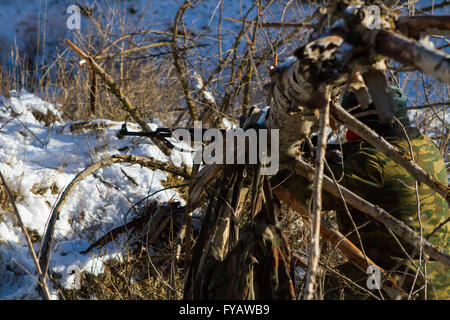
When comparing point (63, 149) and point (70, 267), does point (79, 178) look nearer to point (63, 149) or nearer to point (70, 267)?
point (70, 267)

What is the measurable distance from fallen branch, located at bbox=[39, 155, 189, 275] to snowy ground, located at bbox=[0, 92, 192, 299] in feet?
0.67

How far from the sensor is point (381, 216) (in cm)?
189

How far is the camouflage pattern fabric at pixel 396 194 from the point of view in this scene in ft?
7.04

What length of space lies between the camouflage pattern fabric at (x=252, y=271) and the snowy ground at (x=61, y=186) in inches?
55.3

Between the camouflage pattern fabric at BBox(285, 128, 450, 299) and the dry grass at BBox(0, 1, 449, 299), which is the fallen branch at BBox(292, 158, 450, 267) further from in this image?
the dry grass at BBox(0, 1, 449, 299)

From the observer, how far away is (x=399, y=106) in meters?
2.23

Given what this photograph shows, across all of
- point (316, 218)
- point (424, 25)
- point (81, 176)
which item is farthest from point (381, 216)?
point (81, 176)

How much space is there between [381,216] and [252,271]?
0.63 metres

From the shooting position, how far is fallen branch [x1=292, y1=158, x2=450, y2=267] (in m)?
1.71

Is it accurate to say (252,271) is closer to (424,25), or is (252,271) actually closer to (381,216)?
(381,216)

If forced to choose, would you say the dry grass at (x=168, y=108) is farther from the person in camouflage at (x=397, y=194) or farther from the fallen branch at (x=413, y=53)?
the fallen branch at (x=413, y=53)
